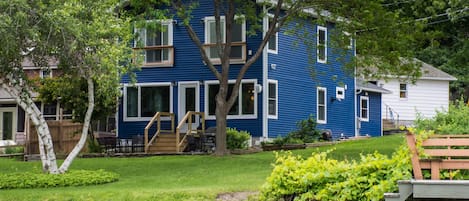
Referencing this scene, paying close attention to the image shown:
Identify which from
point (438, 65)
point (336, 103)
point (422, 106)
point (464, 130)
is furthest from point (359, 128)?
point (464, 130)

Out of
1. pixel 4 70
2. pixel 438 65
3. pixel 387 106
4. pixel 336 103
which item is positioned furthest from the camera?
pixel 438 65

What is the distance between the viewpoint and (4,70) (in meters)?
17.6

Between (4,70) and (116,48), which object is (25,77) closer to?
(4,70)

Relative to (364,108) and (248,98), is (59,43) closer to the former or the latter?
(248,98)

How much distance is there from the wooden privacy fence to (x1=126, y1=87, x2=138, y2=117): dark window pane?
3.03 metres

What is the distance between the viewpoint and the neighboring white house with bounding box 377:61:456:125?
42031 millimetres

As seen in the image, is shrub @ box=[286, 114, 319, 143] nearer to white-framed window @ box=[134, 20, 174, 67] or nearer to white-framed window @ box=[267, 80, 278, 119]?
white-framed window @ box=[267, 80, 278, 119]

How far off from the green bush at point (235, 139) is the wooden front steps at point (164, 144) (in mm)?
2308

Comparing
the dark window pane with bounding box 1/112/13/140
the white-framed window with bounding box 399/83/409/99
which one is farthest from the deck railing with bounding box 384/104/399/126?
the dark window pane with bounding box 1/112/13/140

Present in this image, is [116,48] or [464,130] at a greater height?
[116,48]

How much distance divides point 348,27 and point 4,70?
1111 centimetres

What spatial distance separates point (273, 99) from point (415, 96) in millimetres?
16591

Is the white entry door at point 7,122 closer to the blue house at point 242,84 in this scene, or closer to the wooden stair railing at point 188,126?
the blue house at point 242,84

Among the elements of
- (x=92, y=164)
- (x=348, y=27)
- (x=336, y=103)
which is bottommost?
(x=92, y=164)
